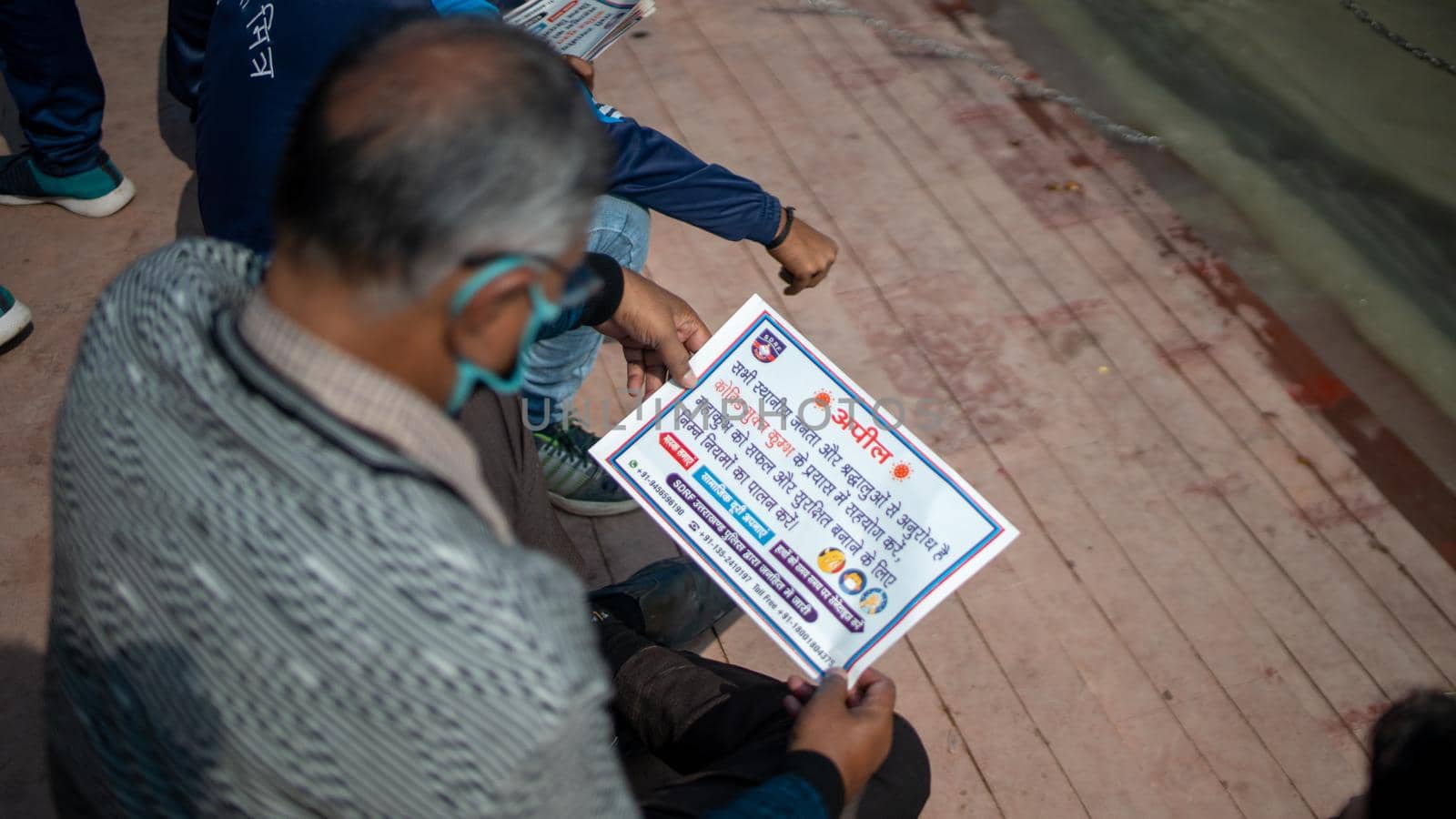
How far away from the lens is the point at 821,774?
4.45 ft

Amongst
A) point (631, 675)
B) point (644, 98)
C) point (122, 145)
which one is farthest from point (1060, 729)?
point (122, 145)

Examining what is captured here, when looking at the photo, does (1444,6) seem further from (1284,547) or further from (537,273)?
(537,273)

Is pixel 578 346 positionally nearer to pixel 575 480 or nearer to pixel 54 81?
pixel 575 480

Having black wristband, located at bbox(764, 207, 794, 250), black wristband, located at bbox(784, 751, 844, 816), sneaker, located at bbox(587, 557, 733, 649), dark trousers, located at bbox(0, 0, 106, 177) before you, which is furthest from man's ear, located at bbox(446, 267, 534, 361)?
dark trousers, located at bbox(0, 0, 106, 177)

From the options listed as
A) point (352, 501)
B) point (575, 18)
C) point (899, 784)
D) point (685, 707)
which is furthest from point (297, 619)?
point (575, 18)

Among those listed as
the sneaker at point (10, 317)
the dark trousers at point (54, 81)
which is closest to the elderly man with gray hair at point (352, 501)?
the sneaker at point (10, 317)

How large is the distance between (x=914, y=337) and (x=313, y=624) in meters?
2.22

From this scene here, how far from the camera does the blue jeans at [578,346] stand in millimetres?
2271

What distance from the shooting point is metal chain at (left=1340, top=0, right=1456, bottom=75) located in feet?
14.2

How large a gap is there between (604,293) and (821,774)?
33.7 inches

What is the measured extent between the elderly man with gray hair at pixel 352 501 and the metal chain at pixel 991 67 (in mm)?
3098

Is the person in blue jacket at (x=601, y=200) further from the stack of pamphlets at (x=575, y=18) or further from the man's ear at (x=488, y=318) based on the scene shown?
the man's ear at (x=488, y=318)

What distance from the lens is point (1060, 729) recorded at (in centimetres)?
217

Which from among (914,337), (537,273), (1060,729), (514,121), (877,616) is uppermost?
(514,121)
